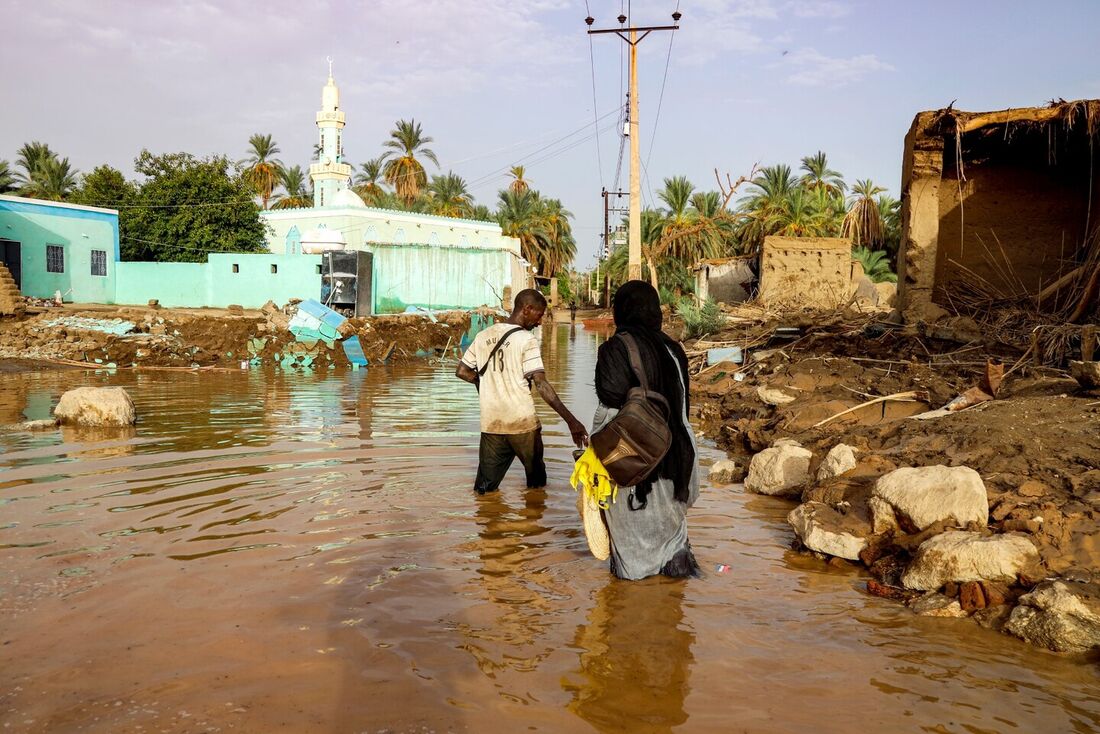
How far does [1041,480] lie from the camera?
5133mm

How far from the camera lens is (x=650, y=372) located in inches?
170

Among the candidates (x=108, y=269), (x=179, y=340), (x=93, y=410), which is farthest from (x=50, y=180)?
(x=93, y=410)

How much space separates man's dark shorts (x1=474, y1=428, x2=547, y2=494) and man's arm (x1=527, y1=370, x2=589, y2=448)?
50cm

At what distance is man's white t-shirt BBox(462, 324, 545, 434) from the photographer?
6.00 m

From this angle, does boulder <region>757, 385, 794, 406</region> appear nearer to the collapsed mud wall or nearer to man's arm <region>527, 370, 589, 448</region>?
the collapsed mud wall

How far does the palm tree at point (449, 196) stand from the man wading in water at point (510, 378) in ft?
161

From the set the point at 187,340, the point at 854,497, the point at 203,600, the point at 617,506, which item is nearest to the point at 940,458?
the point at 854,497

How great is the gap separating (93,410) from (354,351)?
10.2 m

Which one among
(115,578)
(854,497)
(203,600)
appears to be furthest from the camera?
(854,497)

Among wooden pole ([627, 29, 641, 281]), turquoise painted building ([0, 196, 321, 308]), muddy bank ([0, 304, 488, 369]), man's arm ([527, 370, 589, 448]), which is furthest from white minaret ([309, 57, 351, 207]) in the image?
man's arm ([527, 370, 589, 448])

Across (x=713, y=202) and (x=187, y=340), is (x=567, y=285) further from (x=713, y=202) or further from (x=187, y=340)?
(x=187, y=340)

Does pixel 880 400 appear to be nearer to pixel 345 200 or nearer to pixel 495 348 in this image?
pixel 495 348

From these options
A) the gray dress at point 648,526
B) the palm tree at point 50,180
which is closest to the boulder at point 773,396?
the gray dress at point 648,526

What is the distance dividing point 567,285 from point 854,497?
62.0m
